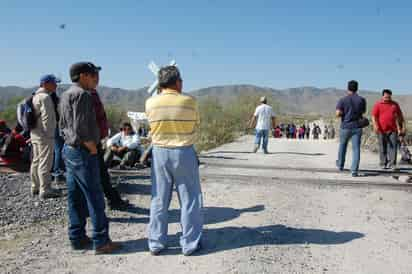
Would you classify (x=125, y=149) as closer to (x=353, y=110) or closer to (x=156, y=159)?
(x=353, y=110)

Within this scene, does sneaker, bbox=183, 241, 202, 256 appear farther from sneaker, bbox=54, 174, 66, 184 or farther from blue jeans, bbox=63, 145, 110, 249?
sneaker, bbox=54, 174, 66, 184

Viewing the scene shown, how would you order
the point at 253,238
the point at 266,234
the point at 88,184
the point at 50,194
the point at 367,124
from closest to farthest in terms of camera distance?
the point at 88,184
the point at 253,238
the point at 266,234
the point at 50,194
the point at 367,124

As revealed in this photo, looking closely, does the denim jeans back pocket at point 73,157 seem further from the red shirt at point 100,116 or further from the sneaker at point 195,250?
the sneaker at point 195,250

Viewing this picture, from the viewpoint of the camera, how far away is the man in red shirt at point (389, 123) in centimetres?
985

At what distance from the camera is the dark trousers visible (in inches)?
394

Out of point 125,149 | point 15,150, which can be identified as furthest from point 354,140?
point 15,150

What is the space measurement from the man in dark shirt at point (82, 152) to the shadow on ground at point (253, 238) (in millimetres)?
469

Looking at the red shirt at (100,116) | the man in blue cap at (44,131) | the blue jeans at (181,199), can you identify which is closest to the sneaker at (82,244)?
the blue jeans at (181,199)

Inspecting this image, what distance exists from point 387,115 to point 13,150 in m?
8.15

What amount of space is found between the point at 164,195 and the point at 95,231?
0.82m

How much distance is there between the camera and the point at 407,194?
24.5 feet

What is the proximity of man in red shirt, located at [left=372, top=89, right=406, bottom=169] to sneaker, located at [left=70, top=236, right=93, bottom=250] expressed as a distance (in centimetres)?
756

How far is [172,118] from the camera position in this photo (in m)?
A: 4.36

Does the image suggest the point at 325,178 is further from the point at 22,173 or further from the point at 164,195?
the point at 22,173
